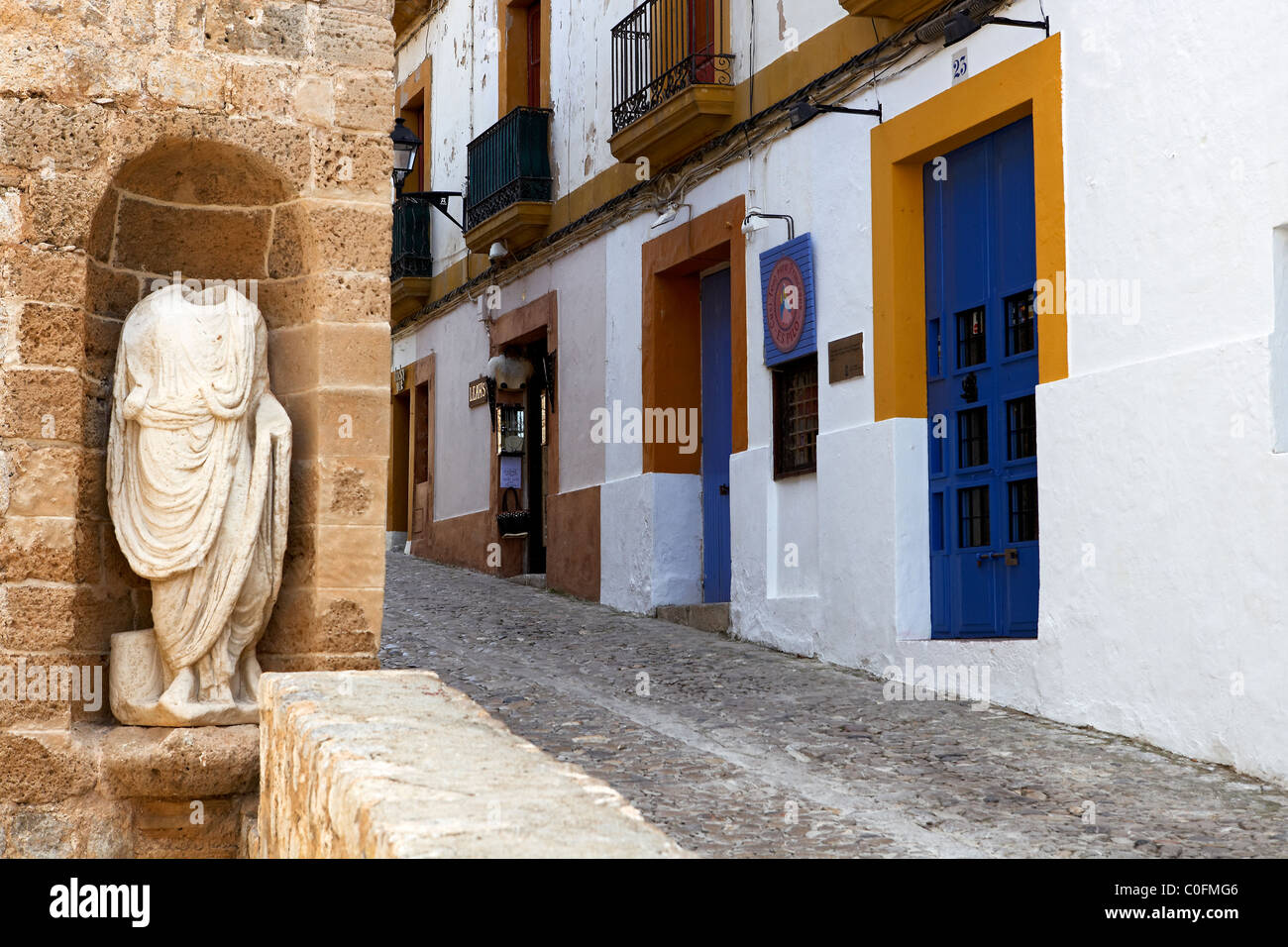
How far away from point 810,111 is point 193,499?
451 cm

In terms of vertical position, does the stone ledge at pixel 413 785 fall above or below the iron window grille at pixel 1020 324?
below

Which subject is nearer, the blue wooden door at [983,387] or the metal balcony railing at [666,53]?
the blue wooden door at [983,387]

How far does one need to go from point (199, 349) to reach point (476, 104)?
9838mm

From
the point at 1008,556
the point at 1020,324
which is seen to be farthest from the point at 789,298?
the point at 1008,556

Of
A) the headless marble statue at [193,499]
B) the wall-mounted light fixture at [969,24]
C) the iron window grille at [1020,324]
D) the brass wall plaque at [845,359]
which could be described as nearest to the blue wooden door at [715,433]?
the brass wall plaque at [845,359]

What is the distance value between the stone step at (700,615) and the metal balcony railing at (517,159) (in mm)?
3963

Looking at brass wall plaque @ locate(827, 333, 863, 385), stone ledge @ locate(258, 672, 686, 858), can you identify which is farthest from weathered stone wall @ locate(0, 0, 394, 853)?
brass wall plaque @ locate(827, 333, 863, 385)

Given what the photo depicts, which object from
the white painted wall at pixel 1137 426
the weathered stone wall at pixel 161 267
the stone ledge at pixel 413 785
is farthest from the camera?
the white painted wall at pixel 1137 426

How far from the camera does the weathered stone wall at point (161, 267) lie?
551 cm

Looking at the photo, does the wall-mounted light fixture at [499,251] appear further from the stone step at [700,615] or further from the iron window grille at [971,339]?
the iron window grille at [971,339]

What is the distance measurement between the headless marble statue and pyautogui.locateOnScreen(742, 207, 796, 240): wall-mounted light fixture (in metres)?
4.34

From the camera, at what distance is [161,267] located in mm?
6074

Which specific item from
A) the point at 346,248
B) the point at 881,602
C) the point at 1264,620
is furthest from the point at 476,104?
the point at 1264,620

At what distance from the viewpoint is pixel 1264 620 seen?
5.78 metres
